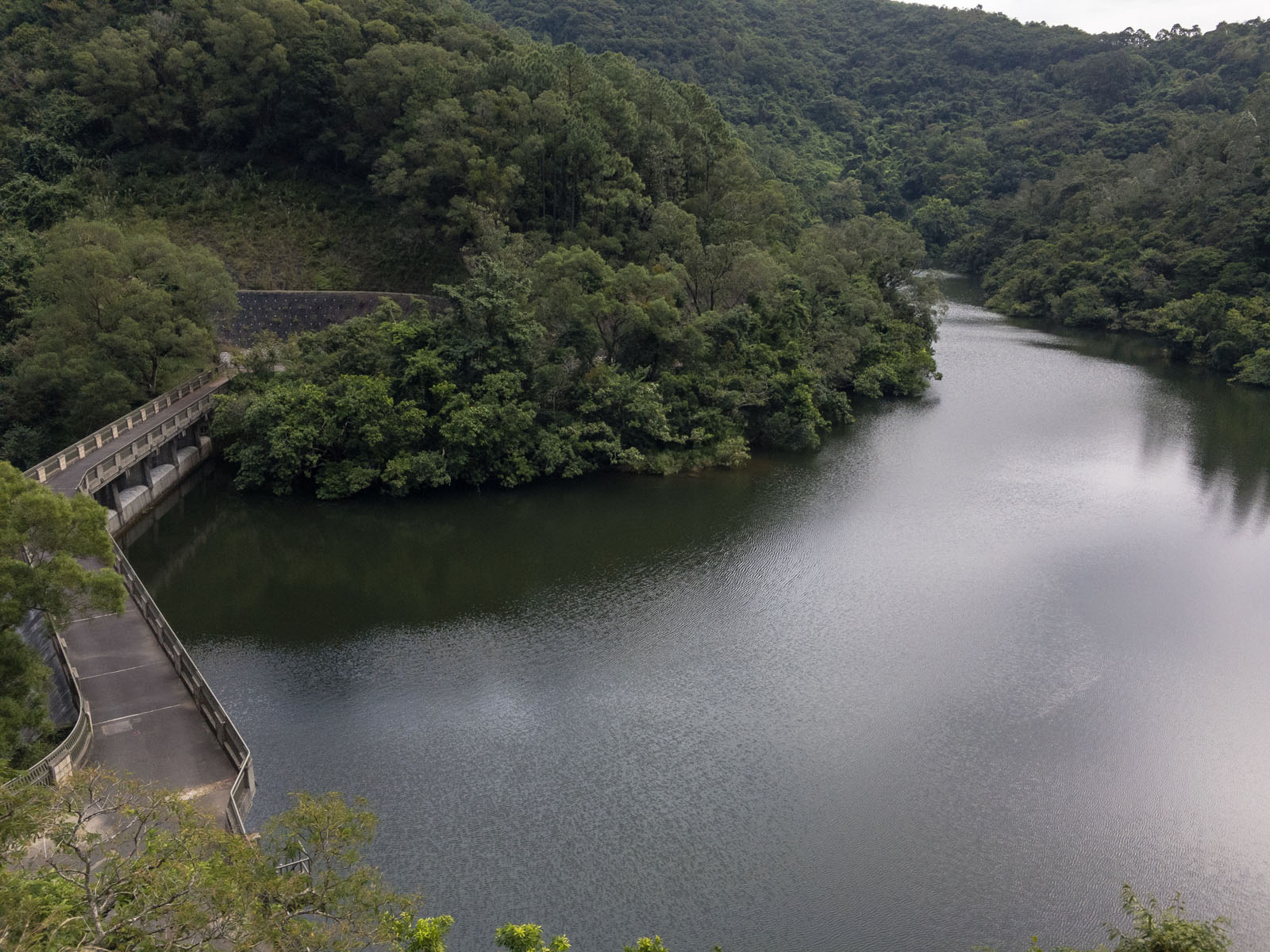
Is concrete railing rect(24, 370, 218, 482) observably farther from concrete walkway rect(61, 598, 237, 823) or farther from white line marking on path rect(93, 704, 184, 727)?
white line marking on path rect(93, 704, 184, 727)

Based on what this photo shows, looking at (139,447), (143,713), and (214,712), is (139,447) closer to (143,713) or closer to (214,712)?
(143,713)

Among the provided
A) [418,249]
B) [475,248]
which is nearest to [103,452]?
[475,248]

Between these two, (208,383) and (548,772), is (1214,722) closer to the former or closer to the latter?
(548,772)

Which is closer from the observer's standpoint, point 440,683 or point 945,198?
point 440,683

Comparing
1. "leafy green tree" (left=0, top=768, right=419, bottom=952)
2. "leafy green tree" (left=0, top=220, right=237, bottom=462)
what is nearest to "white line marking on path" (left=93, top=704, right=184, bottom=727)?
"leafy green tree" (left=0, top=768, right=419, bottom=952)

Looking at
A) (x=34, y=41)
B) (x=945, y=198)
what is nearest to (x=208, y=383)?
(x=34, y=41)

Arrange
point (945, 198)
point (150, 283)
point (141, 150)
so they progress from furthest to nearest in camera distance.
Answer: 1. point (945, 198)
2. point (141, 150)
3. point (150, 283)
